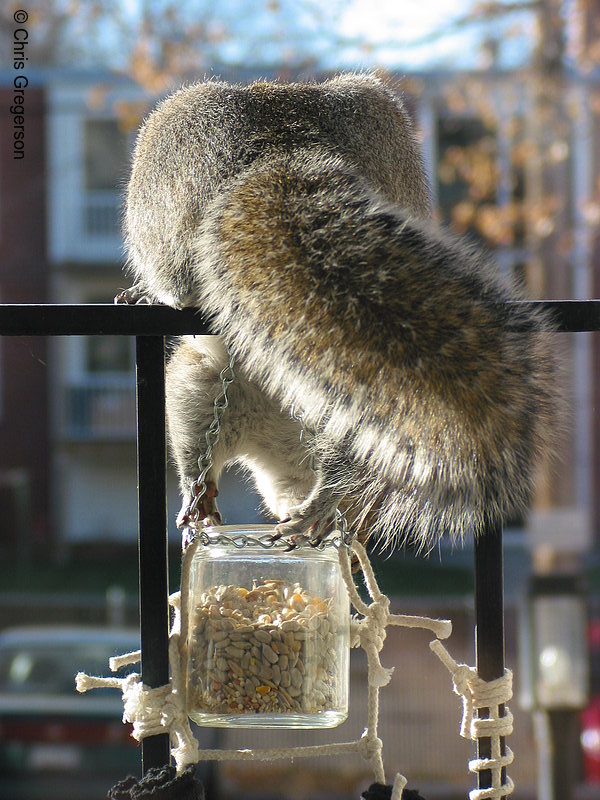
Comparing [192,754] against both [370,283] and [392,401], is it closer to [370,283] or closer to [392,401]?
[392,401]

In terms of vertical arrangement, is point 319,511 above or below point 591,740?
above

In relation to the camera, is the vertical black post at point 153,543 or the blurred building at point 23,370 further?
the blurred building at point 23,370

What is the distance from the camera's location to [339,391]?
1138 millimetres

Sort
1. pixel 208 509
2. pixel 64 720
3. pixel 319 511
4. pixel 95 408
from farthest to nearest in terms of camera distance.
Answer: pixel 95 408 < pixel 64 720 < pixel 208 509 < pixel 319 511

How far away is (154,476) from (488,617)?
0.40m

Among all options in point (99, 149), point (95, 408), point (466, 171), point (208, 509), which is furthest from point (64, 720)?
point (99, 149)

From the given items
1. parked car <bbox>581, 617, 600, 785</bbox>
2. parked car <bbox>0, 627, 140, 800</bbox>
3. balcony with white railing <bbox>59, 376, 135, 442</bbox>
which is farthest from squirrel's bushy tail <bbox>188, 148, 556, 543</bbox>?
balcony with white railing <bbox>59, 376, 135, 442</bbox>

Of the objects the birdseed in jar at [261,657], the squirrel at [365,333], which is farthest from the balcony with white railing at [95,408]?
the birdseed in jar at [261,657]

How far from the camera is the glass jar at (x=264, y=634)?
3.74 ft

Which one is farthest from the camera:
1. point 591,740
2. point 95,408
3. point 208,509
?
point 95,408

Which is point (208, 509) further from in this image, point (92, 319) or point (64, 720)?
point (64, 720)

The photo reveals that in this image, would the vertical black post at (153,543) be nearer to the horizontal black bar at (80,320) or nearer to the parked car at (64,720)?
the horizontal black bar at (80,320)

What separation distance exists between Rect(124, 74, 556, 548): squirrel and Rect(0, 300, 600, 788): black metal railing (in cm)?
7

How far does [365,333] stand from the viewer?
1.15m
